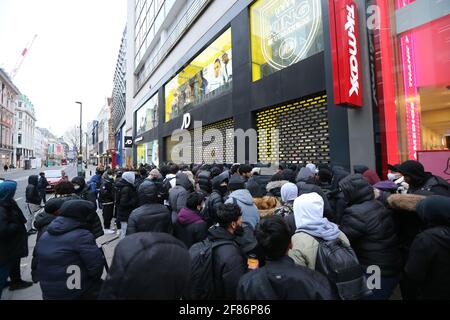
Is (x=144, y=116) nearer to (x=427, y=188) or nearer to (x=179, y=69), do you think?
(x=179, y=69)

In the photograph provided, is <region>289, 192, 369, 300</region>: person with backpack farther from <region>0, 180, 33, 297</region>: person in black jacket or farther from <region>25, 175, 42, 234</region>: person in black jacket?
<region>25, 175, 42, 234</region>: person in black jacket

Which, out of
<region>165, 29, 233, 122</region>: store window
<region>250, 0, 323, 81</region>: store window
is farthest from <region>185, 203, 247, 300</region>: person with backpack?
<region>165, 29, 233, 122</region>: store window

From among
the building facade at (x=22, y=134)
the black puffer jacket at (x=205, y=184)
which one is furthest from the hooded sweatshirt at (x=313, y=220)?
the building facade at (x=22, y=134)

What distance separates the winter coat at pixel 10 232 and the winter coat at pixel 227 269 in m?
2.79

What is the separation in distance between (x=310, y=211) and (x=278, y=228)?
0.65 metres

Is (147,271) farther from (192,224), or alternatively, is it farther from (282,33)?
(282,33)

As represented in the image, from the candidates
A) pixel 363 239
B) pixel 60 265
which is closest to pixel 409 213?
pixel 363 239

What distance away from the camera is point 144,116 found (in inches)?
1162

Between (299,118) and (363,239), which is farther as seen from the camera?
(299,118)

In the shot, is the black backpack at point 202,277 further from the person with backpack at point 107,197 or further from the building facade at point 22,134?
the building facade at point 22,134

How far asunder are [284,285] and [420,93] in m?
7.84

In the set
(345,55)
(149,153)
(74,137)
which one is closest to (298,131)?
(345,55)

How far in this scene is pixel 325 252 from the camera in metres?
2.12
